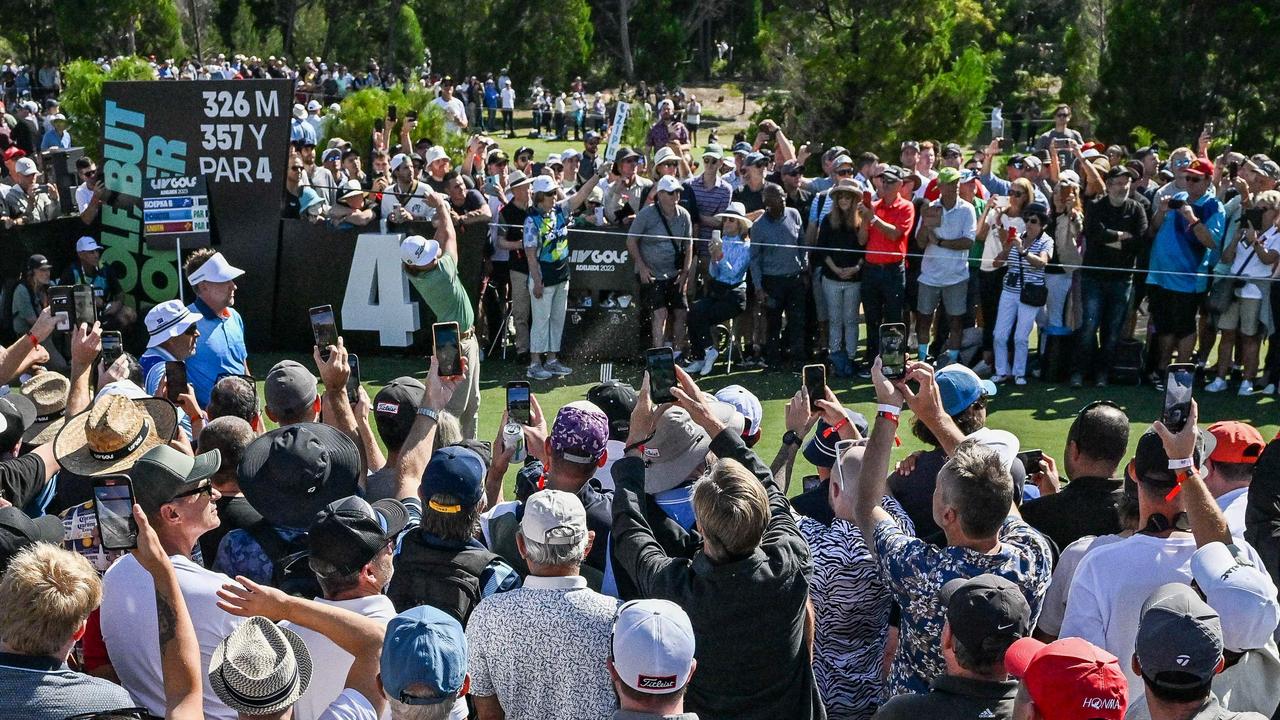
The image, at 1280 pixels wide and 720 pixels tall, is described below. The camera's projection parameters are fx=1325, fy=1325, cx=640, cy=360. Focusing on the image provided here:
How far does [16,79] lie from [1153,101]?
3456 cm

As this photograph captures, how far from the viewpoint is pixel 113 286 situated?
13.5 m

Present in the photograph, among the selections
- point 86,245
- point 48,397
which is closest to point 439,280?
point 48,397

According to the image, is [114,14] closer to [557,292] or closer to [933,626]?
[557,292]

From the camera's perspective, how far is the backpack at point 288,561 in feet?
14.3

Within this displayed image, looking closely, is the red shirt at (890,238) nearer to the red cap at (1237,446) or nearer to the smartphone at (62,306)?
the red cap at (1237,446)

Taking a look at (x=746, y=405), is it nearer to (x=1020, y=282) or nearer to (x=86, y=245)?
(x=1020, y=282)

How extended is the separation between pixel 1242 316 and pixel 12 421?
1024 centimetres

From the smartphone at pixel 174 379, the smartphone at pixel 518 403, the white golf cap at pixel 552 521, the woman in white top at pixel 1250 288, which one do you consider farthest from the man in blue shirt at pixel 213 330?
the woman in white top at pixel 1250 288

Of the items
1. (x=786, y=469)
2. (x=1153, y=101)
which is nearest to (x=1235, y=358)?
(x=786, y=469)

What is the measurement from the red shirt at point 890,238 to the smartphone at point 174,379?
7.36 m

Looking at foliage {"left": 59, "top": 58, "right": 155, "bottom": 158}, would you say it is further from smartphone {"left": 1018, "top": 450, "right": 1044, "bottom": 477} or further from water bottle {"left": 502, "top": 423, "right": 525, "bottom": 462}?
smartphone {"left": 1018, "top": 450, "right": 1044, "bottom": 477}

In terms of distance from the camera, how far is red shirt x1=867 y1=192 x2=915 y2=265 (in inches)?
497

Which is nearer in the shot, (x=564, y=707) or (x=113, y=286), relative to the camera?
(x=564, y=707)

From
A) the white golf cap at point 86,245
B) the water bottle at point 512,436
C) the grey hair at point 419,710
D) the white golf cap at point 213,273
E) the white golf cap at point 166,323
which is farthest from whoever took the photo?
the white golf cap at point 86,245
